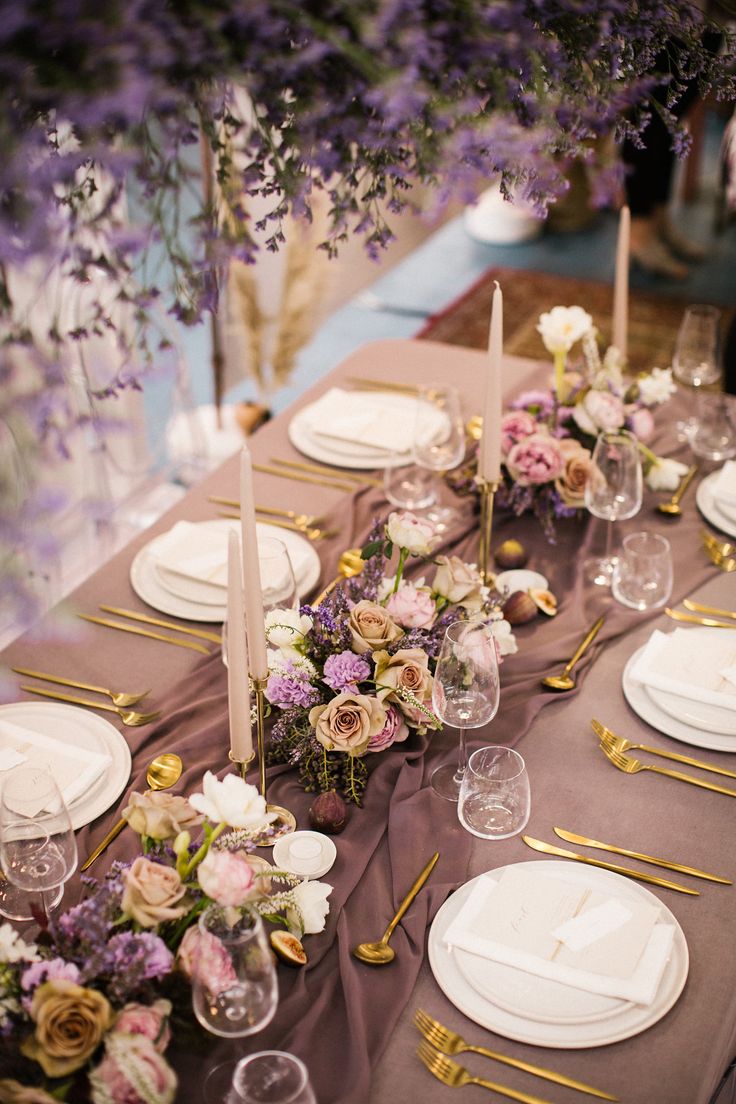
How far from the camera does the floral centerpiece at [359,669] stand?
1.55 m

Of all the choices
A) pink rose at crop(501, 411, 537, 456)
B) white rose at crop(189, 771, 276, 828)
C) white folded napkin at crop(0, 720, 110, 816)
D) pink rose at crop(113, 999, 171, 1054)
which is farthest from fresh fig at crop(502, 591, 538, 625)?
pink rose at crop(113, 999, 171, 1054)

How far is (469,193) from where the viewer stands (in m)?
1.36

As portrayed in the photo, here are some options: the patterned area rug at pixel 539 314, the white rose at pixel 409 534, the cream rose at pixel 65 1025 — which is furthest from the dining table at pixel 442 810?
the patterned area rug at pixel 539 314

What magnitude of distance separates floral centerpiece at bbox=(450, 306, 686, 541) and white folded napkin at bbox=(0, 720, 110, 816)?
0.94 m

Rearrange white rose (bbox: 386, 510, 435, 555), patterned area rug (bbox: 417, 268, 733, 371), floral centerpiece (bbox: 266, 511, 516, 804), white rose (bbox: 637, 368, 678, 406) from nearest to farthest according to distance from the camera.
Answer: floral centerpiece (bbox: 266, 511, 516, 804), white rose (bbox: 386, 510, 435, 555), white rose (bbox: 637, 368, 678, 406), patterned area rug (bbox: 417, 268, 733, 371)

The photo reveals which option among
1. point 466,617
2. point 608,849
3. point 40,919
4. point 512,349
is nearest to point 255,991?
point 40,919

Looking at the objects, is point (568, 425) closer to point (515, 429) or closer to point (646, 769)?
point (515, 429)

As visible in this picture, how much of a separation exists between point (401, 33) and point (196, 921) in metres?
0.93

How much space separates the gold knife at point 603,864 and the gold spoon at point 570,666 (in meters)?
0.33

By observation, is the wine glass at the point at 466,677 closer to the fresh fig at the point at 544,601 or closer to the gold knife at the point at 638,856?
the gold knife at the point at 638,856

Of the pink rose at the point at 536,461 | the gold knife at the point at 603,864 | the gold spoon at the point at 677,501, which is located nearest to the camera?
the gold knife at the point at 603,864

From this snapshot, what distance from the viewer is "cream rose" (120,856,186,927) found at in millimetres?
1190

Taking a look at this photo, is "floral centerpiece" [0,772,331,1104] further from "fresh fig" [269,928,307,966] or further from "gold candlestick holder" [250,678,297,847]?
"gold candlestick holder" [250,678,297,847]

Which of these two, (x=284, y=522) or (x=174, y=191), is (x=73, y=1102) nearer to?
(x=174, y=191)
